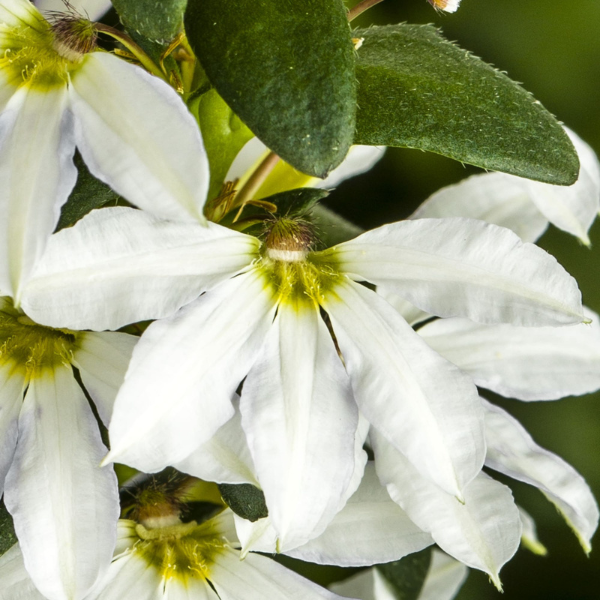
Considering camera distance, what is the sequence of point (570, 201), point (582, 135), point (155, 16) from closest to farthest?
1. point (155, 16)
2. point (570, 201)
3. point (582, 135)

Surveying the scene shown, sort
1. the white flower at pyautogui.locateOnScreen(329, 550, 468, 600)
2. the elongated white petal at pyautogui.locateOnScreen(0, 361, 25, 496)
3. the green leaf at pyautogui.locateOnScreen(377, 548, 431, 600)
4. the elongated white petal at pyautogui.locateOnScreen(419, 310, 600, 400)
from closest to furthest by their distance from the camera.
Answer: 1. the elongated white petal at pyautogui.locateOnScreen(0, 361, 25, 496)
2. the elongated white petal at pyautogui.locateOnScreen(419, 310, 600, 400)
3. the green leaf at pyautogui.locateOnScreen(377, 548, 431, 600)
4. the white flower at pyautogui.locateOnScreen(329, 550, 468, 600)

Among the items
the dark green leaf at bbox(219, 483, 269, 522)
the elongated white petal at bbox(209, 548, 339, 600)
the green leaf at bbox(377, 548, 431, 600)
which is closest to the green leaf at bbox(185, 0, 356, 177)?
the dark green leaf at bbox(219, 483, 269, 522)

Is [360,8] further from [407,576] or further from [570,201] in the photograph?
[407,576]

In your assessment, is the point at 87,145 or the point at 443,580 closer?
the point at 87,145

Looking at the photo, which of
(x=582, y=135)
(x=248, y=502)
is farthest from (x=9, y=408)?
(x=582, y=135)

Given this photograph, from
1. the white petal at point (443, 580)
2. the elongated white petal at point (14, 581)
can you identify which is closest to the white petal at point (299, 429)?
the elongated white petal at point (14, 581)

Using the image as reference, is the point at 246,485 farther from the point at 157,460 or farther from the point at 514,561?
the point at 514,561

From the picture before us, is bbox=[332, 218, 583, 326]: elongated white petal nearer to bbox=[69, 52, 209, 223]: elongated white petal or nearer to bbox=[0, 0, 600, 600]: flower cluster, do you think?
bbox=[0, 0, 600, 600]: flower cluster

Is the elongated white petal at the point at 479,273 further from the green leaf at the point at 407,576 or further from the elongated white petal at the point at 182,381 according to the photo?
the green leaf at the point at 407,576
